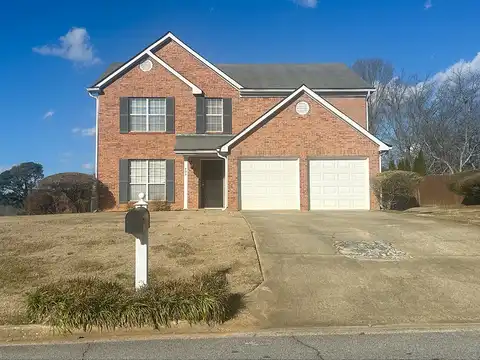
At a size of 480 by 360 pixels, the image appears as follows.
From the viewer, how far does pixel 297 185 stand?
18.9 meters

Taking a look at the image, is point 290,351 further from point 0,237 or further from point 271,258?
point 0,237

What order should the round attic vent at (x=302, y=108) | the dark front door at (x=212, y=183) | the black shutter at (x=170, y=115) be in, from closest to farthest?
the round attic vent at (x=302, y=108) → the black shutter at (x=170, y=115) → the dark front door at (x=212, y=183)

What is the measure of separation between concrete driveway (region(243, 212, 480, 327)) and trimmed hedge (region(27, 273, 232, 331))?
0.90 m

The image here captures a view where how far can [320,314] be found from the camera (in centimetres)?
737

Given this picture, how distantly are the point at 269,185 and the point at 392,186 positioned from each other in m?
4.70

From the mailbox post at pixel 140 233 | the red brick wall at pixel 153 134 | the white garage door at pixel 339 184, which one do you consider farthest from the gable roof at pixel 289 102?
the mailbox post at pixel 140 233

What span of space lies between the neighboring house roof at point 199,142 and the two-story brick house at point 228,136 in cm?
4

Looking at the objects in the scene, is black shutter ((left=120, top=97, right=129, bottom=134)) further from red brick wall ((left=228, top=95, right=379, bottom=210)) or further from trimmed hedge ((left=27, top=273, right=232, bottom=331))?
trimmed hedge ((left=27, top=273, right=232, bottom=331))

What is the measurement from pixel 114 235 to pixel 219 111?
11919 millimetres

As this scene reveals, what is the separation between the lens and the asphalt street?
560cm

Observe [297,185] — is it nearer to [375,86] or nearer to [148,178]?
[148,178]

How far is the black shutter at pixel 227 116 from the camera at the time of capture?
2222 centimetres

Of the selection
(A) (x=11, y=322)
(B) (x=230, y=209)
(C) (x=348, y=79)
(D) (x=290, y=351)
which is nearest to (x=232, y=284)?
(D) (x=290, y=351)

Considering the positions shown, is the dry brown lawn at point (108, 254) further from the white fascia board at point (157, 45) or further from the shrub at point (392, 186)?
the white fascia board at point (157, 45)
